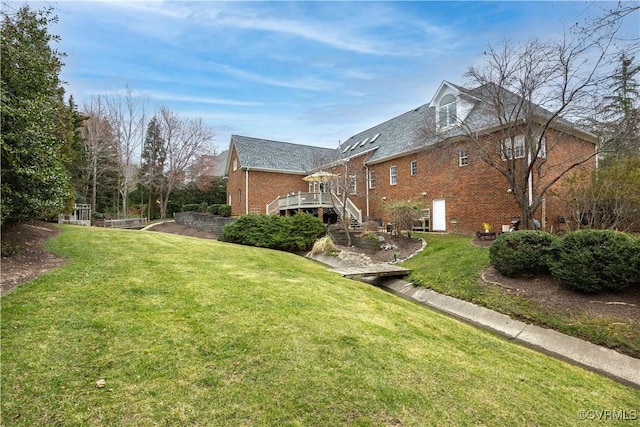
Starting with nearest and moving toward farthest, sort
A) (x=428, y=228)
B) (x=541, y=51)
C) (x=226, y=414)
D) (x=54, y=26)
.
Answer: (x=226, y=414)
(x=54, y=26)
(x=541, y=51)
(x=428, y=228)

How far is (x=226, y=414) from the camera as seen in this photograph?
2688 millimetres

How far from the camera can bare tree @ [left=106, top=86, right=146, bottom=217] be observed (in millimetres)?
26719

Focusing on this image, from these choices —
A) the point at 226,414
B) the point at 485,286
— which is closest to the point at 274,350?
the point at 226,414

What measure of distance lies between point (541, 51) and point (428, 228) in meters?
9.76

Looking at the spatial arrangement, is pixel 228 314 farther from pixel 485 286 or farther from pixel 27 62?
pixel 485 286

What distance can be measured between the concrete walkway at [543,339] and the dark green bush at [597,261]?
59.4 inches

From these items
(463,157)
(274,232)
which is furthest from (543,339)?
(274,232)

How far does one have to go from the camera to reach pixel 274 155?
87.0ft

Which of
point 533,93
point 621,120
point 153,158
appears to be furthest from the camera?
point 153,158

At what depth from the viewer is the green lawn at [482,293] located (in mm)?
6204

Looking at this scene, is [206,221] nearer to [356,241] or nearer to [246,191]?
[246,191]

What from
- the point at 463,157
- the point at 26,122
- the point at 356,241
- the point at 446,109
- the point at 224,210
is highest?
the point at 446,109

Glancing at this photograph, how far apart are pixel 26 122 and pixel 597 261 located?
38.8 ft

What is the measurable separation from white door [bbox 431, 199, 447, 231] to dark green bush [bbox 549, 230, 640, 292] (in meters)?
8.98
